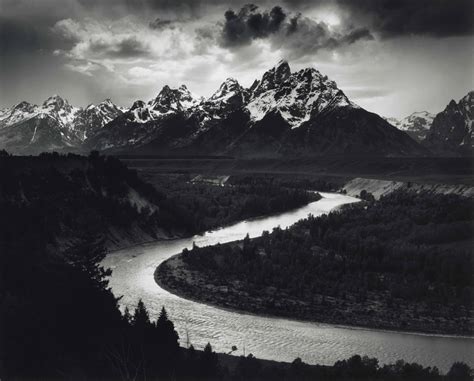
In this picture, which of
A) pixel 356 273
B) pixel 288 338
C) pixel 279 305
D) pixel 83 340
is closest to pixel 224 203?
pixel 356 273

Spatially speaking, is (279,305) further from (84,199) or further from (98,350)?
(84,199)

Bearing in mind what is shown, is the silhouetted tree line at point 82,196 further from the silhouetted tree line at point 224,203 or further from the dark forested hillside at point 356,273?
the dark forested hillside at point 356,273

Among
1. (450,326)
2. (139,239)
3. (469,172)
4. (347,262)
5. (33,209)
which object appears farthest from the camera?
(469,172)

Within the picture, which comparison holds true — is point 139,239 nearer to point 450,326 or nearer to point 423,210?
point 423,210

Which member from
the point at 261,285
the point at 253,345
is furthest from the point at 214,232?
the point at 253,345

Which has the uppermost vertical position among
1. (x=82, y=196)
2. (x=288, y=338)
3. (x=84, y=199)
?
(x=82, y=196)

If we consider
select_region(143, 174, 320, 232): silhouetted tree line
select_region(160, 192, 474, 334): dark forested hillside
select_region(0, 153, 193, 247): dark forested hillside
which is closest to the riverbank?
select_region(160, 192, 474, 334): dark forested hillside

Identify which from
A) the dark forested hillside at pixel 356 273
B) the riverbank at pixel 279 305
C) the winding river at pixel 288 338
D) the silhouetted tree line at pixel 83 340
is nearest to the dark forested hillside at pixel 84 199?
the dark forested hillside at pixel 356 273

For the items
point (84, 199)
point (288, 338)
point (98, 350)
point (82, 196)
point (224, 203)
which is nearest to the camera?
point (98, 350)
